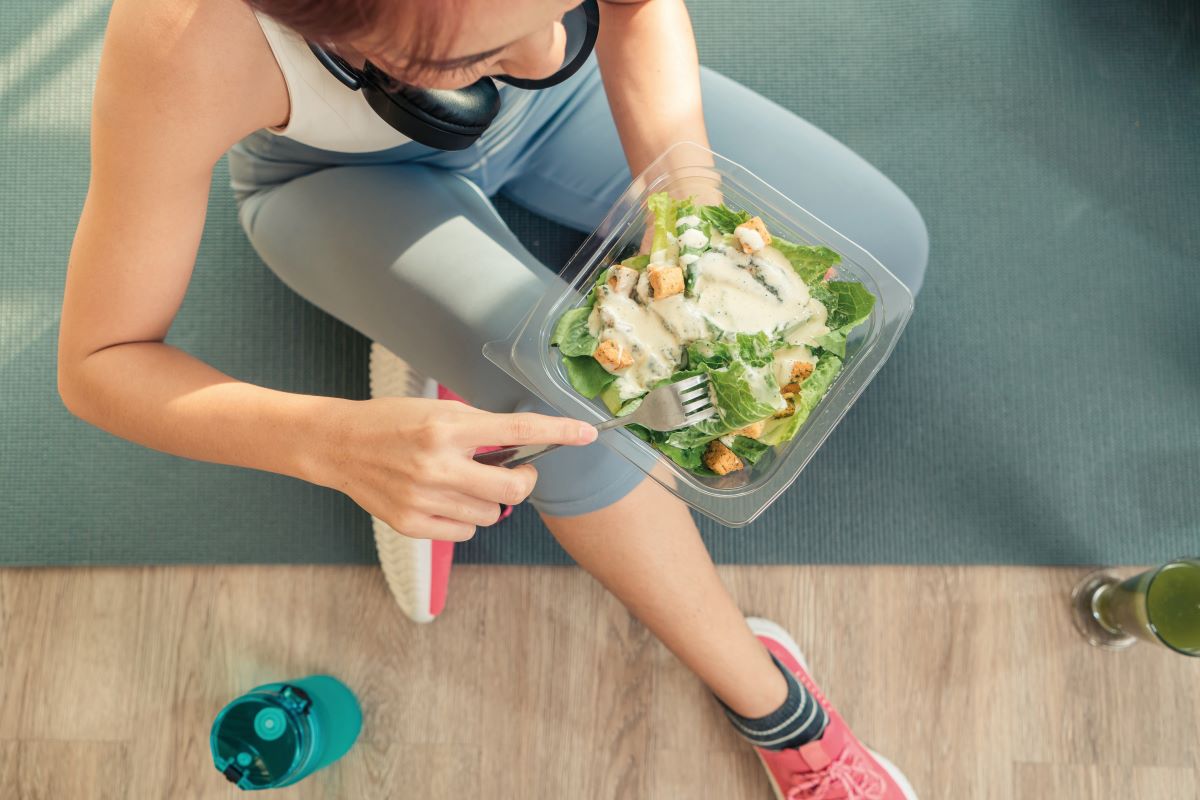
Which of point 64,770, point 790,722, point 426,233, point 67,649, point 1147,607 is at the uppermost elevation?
point 426,233

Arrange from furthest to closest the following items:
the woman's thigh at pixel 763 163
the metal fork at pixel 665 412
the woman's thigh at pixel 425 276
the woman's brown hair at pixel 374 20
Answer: the woman's thigh at pixel 763 163, the woman's thigh at pixel 425 276, the metal fork at pixel 665 412, the woman's brown hair at pixel 374 20

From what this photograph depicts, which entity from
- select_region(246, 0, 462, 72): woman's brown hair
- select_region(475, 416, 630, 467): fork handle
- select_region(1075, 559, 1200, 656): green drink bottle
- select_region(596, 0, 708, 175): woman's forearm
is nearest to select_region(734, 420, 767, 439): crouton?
select_region(475, 416, 630, 467): fork handle

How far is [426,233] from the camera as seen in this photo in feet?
2.84

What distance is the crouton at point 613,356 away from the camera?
0.76 meters

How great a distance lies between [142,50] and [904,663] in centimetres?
116

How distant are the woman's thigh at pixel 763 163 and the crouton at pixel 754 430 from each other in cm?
34

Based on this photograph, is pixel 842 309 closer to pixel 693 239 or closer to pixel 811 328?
pixel 811 328

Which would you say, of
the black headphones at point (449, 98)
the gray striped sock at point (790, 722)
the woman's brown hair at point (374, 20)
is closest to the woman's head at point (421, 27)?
the woman's brown hair at point (374, 20)

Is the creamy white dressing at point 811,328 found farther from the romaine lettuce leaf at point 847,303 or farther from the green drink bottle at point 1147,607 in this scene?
the green drink bottle at point 1147,607

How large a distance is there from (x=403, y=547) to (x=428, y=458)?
546 mm

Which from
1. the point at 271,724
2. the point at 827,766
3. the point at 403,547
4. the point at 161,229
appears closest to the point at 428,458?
the point at 161,229

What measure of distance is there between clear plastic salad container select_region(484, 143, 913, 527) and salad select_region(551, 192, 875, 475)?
0.06 feet

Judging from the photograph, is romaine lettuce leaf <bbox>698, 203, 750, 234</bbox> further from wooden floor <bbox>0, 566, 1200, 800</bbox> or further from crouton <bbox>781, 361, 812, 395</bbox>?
wooden floor <bbox>0, 566, 1200, 800</bbox>

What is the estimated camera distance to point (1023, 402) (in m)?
1.23
